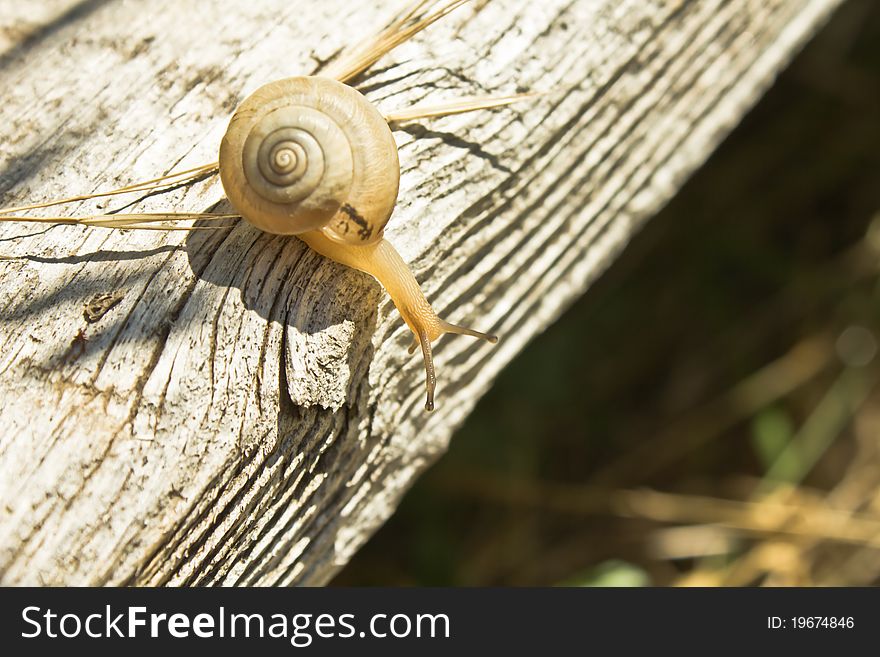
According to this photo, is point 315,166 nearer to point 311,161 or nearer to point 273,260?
point 311,161

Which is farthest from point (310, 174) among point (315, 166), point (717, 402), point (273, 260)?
point (717, 402)

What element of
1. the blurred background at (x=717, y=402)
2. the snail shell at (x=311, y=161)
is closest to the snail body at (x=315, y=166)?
the snail shell at (x=311, y=161)

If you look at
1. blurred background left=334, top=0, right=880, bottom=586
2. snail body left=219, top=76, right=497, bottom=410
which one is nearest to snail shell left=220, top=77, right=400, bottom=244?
snail body left=219, top=76, right=497, bottom=410

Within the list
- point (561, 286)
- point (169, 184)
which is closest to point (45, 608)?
point (169, 184)

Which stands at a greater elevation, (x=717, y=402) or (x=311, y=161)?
(x=717, y=402)

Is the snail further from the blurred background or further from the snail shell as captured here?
the blurred background

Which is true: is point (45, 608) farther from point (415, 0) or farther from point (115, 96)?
point (415, 0)

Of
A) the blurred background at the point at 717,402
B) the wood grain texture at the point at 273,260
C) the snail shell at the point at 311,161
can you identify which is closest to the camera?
the wood grain texture at the point at 273,260

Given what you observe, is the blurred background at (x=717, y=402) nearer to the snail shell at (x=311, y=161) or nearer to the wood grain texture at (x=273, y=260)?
the wood grain texture at (x=273, y=260)
